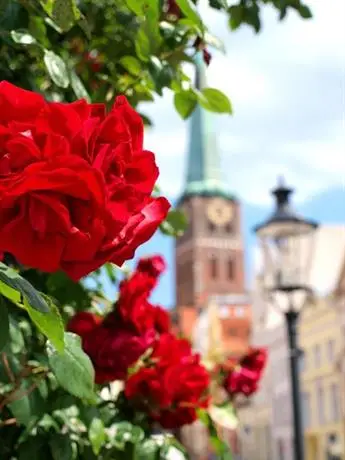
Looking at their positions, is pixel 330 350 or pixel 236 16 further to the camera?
pixel 330 350

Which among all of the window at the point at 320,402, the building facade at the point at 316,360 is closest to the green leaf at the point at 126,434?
the building facade at the point at 316,360

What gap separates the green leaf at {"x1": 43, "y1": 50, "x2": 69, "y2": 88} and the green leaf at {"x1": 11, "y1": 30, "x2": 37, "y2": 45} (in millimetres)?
26

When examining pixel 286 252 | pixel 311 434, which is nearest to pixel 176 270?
pixel 311 434

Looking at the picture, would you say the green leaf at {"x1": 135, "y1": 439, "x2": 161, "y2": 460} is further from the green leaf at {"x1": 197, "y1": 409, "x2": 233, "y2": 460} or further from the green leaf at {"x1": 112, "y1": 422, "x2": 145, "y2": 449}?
the green leaf at {"x1": 197, "y1": 409, "x2": 233, "y2": 460}

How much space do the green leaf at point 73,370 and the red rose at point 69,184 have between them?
0.85 ft

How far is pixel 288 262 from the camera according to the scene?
543 cm

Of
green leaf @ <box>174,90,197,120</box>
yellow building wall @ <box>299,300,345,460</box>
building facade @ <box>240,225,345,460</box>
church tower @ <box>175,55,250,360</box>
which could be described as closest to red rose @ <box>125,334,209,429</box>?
green leaf @ <box>174,90,197,120</box>

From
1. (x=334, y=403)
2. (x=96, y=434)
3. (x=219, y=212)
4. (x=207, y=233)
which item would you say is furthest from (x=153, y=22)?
(x=219, y=212)

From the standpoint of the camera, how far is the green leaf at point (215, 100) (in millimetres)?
1320

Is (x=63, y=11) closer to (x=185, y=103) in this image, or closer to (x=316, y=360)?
(x=185, y=103)

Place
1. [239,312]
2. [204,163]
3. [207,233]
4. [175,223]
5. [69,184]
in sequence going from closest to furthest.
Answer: [69,184] < [175,223] < [239,312] < [204,163] < [207,233]

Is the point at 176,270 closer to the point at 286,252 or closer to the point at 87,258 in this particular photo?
the point at 286,252

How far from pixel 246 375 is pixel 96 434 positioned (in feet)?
2.93

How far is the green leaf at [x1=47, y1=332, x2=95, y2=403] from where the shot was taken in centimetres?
93
